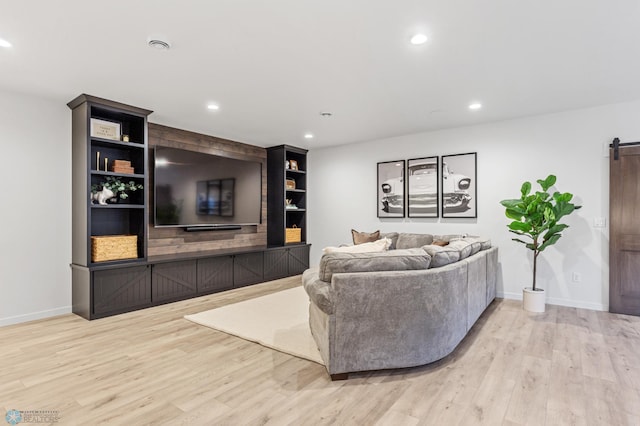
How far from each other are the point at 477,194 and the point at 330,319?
11.6 feet

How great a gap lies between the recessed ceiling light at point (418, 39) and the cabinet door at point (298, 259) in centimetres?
436

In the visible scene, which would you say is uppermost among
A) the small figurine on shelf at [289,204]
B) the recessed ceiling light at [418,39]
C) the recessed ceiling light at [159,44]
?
the recessed ceiling light at [159,44]

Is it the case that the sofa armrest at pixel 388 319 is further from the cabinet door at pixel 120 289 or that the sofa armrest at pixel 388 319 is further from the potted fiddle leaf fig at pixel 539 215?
the cabinet door at pixel 120 289

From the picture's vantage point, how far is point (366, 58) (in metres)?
2.85

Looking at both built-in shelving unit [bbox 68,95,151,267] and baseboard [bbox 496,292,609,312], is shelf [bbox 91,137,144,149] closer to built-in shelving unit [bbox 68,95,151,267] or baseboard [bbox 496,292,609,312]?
built-in shelving unit [bbox 68,95,151,267]

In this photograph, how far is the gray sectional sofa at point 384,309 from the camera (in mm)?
2326

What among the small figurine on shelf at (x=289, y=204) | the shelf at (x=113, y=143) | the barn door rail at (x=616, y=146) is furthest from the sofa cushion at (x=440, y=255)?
the small figurine on shelf at (x=289, y=204)

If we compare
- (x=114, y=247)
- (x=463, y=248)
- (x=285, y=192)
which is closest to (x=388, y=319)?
(x=463, y=248)

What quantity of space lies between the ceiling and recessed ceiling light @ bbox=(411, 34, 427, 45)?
0.18ft

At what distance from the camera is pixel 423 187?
17.6 feet

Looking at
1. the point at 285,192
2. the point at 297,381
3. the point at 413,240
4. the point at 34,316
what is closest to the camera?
the point at 297,381

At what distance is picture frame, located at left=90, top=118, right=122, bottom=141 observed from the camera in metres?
3.93

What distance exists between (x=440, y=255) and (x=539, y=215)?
6.67 ft

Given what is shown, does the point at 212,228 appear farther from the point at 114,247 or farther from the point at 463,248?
the point at 463,248
